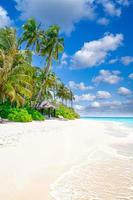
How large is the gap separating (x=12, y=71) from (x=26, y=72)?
16.1 feet

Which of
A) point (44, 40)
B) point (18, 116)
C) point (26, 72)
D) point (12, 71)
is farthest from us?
point (44, 40)

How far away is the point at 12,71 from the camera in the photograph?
72.9 feet

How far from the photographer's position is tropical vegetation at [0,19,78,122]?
2177cm

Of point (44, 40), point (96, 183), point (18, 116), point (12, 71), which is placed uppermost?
A: point (44, 40)

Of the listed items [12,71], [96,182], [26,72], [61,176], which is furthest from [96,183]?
[26,72]

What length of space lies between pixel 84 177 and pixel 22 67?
19.2 meters

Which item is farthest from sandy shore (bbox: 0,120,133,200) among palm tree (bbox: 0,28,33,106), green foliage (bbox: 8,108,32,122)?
green foliage (bbox: 8,108,32,122)

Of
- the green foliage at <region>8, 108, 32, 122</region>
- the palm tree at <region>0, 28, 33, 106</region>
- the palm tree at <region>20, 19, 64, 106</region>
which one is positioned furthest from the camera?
the palm tree at <region>20, 19, 64, 106</region>

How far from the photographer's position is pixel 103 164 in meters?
6.01

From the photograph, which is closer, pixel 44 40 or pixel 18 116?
pixel 18 116

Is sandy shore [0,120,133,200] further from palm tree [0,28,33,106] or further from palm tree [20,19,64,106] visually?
palm tree [20,19,64,106]

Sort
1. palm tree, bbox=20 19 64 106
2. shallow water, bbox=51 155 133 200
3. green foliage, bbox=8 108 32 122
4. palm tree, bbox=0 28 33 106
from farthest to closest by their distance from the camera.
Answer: palm tree, bbox=20 19 64 106, green foliage, bbox=8 108 32 122, palm tree, bbox=0 28 33 106, shallow water, bbox=51 155 133 200

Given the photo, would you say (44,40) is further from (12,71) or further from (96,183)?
(96,183)

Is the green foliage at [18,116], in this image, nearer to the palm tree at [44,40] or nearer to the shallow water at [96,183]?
the palm tree at [44,40]
